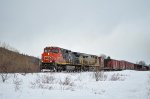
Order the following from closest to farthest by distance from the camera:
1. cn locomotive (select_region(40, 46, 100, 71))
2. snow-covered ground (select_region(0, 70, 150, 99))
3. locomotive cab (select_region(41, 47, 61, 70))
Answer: snow-covered ground (select_region(0, 70, 150, 99)), locomotive cab (select_region(41, 47, 61, 70)), cn locomotive (select_region(40, 46, 100, 71))

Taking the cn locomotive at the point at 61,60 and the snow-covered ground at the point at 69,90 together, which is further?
the cn locomotive at the point at 61,60

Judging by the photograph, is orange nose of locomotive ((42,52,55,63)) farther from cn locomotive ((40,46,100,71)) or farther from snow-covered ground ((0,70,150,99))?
snow-covered ground ((0,70,150,99))

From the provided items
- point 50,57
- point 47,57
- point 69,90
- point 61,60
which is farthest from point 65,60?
point 69,90

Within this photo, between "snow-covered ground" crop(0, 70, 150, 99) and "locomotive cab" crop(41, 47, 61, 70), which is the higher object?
"locomotive cab" crop(41, 47, 61, 70)

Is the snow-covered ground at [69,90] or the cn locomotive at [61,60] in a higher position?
the cn locomotive at [61,60]

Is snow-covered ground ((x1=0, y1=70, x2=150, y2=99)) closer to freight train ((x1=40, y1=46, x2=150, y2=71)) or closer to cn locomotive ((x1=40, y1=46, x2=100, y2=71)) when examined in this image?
freight train ((x1=40, y1=46, x2=150, y2=71))

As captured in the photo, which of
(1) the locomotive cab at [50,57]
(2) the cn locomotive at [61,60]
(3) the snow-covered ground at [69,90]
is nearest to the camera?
(3) the snow-covered ground at [69,90]

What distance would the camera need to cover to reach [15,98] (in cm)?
612

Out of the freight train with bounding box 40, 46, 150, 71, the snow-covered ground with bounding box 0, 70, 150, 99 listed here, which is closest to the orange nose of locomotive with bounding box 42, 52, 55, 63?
Answer: the freight train with bounding box 40, 46, 150, 71

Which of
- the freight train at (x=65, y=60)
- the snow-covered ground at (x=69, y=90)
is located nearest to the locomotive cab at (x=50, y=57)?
the freight train at (x=65, y=60)

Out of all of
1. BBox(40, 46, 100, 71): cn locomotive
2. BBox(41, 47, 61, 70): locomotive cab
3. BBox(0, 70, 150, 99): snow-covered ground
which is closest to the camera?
BBox(0, 70, 150, 99): snow-covered ground

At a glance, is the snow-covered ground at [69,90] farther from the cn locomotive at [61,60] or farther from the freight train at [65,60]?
the cn locomotive at [61,60]

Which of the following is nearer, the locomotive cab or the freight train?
the locomotive cab

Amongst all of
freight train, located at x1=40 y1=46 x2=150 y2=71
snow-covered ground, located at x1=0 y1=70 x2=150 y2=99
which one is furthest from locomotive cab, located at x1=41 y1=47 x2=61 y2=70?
snow-covered ground, located at x1=0 y1=70 x2=150 y2=99
